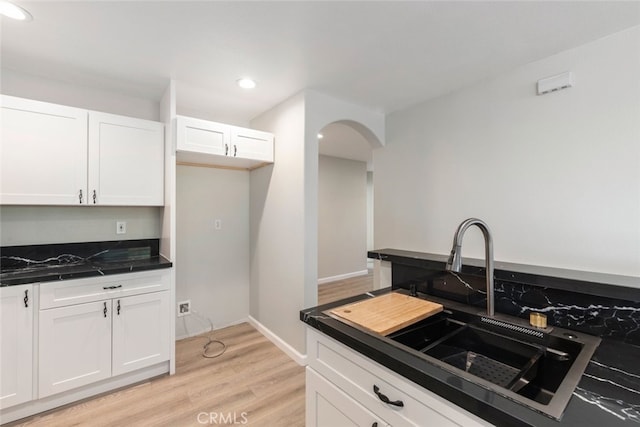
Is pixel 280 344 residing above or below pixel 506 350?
below

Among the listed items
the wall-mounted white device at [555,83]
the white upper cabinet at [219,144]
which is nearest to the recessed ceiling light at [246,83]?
the white upper cabinet at [219,144]

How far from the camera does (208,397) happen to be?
2.02m

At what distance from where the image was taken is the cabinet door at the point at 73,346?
1829 mm

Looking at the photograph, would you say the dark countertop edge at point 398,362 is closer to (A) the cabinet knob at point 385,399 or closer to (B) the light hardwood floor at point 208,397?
(A) the cabinet knob at point 385,399

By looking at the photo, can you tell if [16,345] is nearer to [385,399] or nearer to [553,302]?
[385,399]

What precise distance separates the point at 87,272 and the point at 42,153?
3.01 ft

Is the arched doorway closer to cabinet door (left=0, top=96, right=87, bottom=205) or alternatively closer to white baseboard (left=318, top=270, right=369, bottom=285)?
white baseboard (left=318, top=270, right=369, bottom=285)

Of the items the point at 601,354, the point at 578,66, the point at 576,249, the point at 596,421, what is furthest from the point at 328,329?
the point at 578,66

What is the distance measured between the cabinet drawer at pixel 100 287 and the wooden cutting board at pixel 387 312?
166 centimetres

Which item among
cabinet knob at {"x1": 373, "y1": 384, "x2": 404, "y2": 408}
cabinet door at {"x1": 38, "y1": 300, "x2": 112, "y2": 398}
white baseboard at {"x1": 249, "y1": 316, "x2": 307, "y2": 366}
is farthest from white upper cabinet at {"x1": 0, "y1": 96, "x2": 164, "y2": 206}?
cabinet knob at {"x1": 373, "y1": 384, "x2": 404, "y2": 408}

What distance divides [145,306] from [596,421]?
2539 millimetres

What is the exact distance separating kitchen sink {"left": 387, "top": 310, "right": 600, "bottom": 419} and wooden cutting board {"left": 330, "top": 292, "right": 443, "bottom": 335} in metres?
0.05

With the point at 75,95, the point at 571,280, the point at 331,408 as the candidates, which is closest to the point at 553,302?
the point at 571,280

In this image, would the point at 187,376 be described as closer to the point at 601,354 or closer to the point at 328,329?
the point at 328,329
